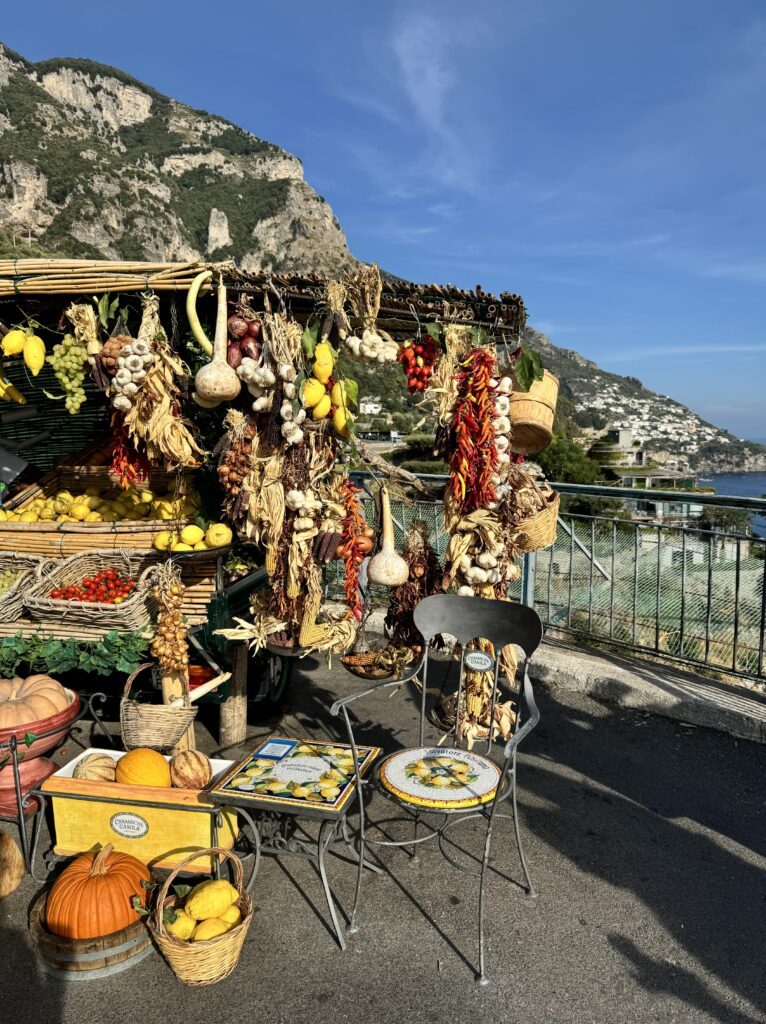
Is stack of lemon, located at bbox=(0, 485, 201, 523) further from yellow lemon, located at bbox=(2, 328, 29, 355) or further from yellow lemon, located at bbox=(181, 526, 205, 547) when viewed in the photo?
yellow lemon, located at bbox=(2, 328, 29, 355)

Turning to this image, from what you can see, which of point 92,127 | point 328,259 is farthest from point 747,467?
point 92,127

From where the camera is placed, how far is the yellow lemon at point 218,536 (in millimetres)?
3840

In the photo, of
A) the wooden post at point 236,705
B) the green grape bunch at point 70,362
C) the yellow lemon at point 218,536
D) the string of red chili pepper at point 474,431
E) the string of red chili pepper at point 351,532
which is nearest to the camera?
the string of red chili pepper at point 474,431

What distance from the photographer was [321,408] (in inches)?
123

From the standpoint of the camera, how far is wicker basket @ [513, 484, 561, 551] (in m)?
3.35

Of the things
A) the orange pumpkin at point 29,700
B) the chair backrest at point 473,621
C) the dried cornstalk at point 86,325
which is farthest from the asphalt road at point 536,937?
the dried cornstalk at point 86,325

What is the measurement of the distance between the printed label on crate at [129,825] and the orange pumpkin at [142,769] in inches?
7.1

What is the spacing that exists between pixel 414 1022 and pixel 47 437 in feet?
15.1

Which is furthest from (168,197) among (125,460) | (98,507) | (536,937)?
(536,937)

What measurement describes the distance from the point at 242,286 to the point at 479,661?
219 cm

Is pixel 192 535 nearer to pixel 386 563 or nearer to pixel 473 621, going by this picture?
pixel 386 563

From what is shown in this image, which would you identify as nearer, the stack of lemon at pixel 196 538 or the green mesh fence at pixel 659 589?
the stack of lemon at pixel 196 538

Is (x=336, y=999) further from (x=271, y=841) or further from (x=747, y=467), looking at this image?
(x=747, y=467)

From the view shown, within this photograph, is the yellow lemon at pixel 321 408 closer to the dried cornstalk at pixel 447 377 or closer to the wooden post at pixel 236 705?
the dried cornstalk at pixel 447 377
